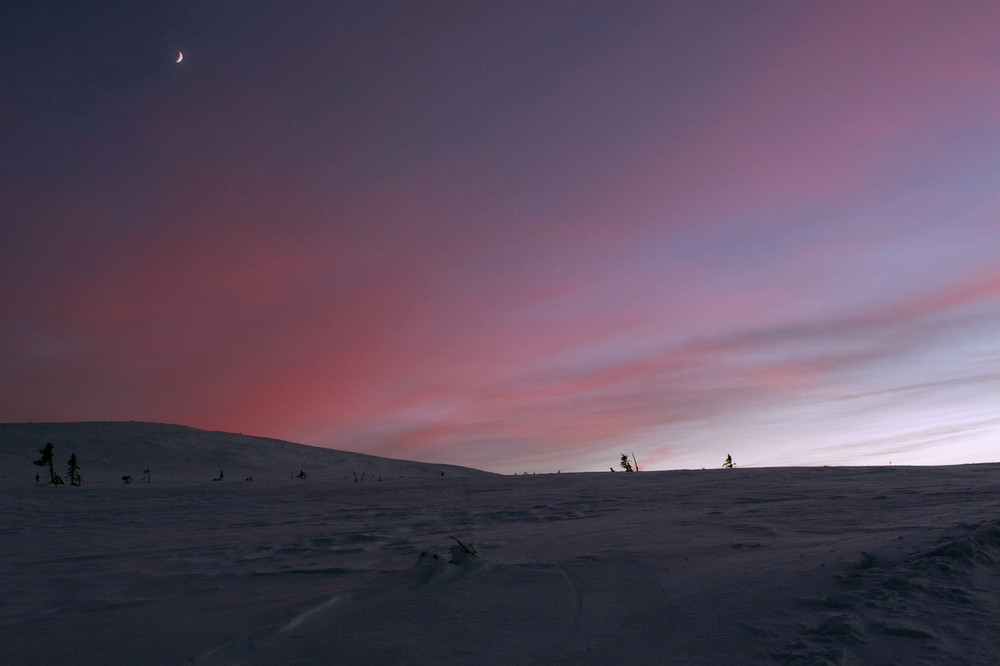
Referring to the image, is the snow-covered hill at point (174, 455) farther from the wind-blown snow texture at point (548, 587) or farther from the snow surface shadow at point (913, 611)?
the snow surface shadow at point (913, 611)

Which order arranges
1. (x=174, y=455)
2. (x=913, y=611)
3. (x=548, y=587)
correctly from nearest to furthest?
(x=913, y=611), (x=548, y=587), (x=174, y=455)

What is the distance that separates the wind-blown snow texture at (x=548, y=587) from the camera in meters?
2.34

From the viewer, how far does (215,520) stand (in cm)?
675

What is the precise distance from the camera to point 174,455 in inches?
717

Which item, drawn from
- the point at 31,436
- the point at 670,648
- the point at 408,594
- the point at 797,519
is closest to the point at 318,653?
the point at 408,594

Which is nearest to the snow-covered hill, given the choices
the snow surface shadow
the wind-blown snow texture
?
the wind-blown snow texture

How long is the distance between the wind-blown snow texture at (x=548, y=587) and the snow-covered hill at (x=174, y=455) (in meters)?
10.6

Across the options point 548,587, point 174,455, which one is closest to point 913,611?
point 548,587

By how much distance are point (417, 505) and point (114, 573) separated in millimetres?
3623

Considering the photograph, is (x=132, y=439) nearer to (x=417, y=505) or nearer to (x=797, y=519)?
(x=417, y=505)

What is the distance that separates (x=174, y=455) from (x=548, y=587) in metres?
17.8

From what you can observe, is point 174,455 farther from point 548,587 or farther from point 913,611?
point 913,611

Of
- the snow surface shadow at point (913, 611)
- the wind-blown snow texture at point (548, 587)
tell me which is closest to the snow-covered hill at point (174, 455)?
the wind-blown snow texture at point (548, 587)

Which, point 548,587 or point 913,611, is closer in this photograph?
point 913,611
